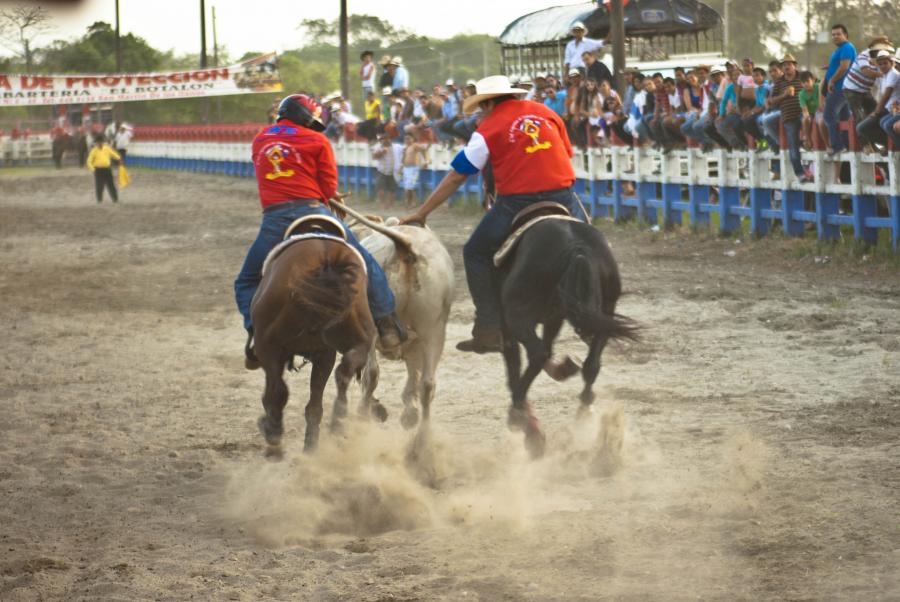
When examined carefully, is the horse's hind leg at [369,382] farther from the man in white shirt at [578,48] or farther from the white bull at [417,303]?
the man in white shirt at [578,48]

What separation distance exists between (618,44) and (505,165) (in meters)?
15.9

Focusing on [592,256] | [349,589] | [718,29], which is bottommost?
[349,589]

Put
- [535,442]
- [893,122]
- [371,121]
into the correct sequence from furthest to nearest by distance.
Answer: [371,121]
[893,122]
[535,442]

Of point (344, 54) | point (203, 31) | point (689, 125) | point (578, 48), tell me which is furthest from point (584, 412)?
point (203, 31)

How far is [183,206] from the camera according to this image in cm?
3042

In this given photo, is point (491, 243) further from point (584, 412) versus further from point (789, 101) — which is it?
point (789, 101)

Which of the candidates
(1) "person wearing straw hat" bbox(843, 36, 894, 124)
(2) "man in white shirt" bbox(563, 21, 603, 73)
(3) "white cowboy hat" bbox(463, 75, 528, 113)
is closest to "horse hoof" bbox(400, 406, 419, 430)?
(3) "white cowboy hat" bbox(463, 75, 528, 113)

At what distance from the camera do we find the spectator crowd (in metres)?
14.4

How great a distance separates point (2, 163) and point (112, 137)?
41.8 ft

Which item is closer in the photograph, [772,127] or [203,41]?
[772,127]

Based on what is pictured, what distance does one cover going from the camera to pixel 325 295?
684 cm

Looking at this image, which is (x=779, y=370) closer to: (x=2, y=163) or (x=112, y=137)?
(x=112, y=137)

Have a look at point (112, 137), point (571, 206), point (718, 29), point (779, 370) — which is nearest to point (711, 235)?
point (779, 370)

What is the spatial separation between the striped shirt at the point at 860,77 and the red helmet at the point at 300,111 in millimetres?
8335
